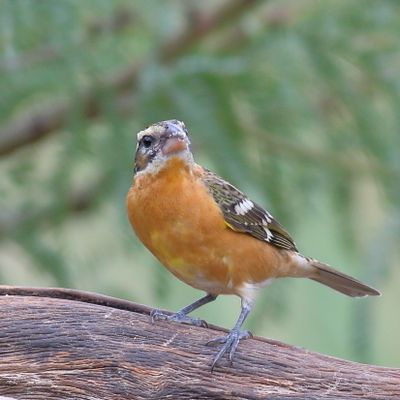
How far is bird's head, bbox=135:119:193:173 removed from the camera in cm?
504

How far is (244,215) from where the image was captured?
5348 mm

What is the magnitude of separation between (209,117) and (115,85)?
68 cm

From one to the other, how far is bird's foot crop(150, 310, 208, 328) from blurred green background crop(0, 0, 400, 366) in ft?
3.45

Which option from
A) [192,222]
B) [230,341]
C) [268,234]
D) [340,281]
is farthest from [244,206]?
[230,341]

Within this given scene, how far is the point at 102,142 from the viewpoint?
19.9 ft

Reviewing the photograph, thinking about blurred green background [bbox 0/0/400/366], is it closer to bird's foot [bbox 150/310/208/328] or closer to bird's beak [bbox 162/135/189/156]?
bird's beak [bbox 162/135/189/156]

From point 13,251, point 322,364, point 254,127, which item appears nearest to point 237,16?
point 254,127

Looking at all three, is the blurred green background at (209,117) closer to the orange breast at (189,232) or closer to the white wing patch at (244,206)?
the white wing patch at (244,206)

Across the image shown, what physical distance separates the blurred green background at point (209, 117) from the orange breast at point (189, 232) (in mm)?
488

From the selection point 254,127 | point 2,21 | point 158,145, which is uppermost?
point 254,127

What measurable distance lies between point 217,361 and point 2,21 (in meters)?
1.87

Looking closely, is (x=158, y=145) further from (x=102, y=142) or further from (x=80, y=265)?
(x=80, y=265)

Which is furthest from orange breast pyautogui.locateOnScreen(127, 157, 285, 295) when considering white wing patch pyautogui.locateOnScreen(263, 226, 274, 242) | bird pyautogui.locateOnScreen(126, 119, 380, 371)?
white wing patch pyautogui.locateOnScreen(263, 226, 274, 242)

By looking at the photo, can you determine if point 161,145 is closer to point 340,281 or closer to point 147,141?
point 147,141
